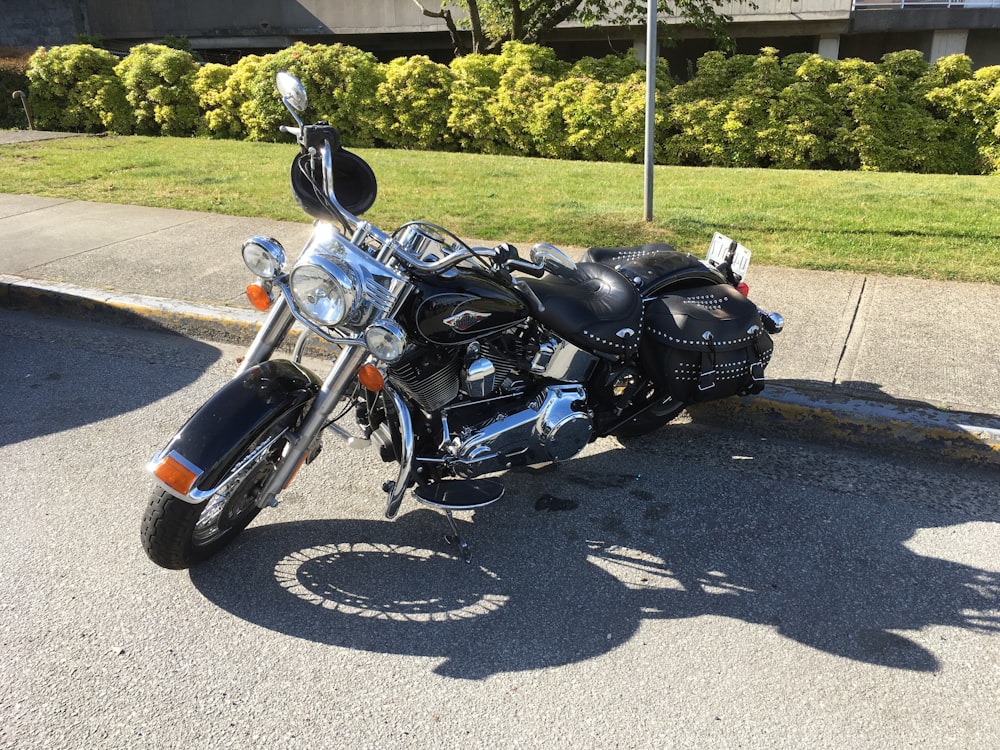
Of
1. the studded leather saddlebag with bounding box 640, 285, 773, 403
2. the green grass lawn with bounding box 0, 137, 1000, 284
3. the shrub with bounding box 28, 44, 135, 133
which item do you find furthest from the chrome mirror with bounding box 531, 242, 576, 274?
the shrub with bounding box 28, 44, 135, 133

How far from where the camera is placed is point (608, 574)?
326 centimetres

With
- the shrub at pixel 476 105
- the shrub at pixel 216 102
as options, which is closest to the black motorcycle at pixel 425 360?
the shrub at pixel 476 105

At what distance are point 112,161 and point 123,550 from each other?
9083mm

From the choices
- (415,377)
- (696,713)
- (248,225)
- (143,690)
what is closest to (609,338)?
(415,377)

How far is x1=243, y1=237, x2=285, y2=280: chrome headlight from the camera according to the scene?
9.69 ft

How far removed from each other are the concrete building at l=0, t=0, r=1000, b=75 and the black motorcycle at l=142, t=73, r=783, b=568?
1220 cm

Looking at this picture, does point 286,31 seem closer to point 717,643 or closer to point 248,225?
point 248,225

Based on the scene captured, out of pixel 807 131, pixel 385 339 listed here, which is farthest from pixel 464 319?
pixel 807 131

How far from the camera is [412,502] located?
3691 mm

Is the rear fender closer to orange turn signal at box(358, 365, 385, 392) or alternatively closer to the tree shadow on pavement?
orange turn signal at box(358, 365, 385, 392)

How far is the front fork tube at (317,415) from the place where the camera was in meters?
3.01

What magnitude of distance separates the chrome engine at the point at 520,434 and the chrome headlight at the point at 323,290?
0.72 meters

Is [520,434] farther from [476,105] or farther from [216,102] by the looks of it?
[216,102]

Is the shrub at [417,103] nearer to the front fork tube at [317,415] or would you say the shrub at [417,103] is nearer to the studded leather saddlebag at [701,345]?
the studded leather saddlebag at [701,345]
